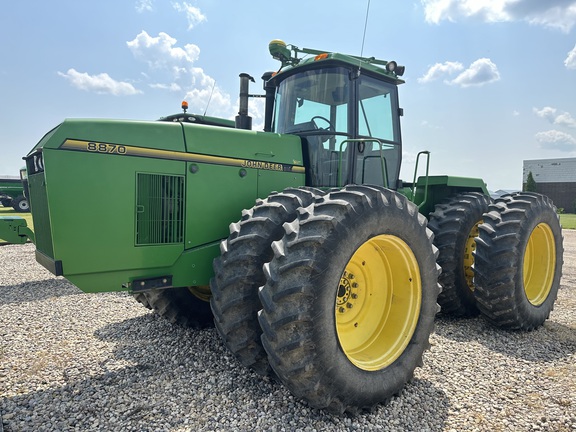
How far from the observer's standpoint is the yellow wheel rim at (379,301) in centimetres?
330

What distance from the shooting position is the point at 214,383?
3.32m

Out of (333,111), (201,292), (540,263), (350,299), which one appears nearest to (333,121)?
(333,111)

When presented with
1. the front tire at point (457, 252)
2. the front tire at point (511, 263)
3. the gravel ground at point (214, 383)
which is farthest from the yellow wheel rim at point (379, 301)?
the front tire at point (457, 252)

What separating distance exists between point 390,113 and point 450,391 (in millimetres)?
3048

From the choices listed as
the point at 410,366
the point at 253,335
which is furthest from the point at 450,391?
the point at 253,335

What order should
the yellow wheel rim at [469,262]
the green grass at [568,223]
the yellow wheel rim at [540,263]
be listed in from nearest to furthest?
the yellow wheel rim at [469,262] → the yellow wheel rim at [540,263] → the green grass at [568,223]

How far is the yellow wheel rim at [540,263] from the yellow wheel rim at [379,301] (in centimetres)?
257

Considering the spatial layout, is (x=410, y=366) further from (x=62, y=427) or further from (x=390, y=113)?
(x=390, y=113)

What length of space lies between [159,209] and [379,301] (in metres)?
1.99

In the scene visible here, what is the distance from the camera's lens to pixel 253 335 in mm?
3016

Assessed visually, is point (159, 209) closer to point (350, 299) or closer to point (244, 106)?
point (350, 299)

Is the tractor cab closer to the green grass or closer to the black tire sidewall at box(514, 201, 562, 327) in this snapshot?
the black tire sidewall at box(514, 201, 562, 327)

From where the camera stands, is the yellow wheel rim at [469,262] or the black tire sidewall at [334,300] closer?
the black tire sidewall at [334,300]

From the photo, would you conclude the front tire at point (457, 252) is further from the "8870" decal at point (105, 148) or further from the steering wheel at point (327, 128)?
the "8870" decal at point (105, 148)
